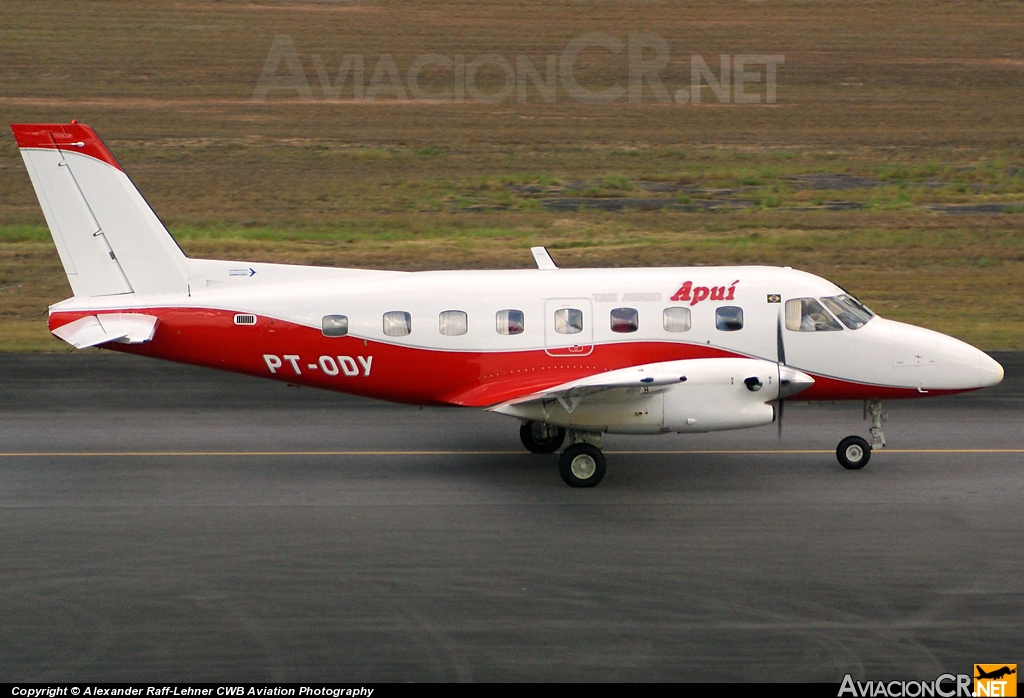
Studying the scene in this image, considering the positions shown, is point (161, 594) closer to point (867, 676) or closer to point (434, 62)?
point (867, 676)

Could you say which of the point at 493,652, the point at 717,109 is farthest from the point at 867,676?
the point at 717,109

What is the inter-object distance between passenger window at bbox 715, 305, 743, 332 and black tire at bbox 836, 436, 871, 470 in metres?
2.21

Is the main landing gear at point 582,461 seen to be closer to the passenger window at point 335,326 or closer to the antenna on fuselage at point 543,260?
the antenna on fuselage at point 543,260

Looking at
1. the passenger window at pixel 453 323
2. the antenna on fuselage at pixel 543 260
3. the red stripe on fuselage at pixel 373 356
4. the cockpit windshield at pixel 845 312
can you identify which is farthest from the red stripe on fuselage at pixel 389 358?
the antenna on fuselage at pixel 543 260

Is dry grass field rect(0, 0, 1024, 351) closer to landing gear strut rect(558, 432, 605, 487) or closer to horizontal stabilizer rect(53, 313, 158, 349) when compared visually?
horizontal stabilizer rect(53, 313, 158, 349)

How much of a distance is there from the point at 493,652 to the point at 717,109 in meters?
51.8

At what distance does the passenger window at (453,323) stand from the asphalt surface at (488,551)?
6.41ft

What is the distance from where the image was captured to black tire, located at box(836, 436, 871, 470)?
16.2 metres

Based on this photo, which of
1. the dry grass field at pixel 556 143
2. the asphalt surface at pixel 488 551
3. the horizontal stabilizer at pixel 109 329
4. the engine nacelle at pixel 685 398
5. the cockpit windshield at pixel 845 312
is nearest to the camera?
the asphalt surface at pixel 488 551

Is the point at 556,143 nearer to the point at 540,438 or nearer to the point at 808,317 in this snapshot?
the point at 540,438

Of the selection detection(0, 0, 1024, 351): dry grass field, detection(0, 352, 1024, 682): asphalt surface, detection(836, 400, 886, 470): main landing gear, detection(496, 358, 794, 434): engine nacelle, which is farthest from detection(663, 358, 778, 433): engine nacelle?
detection(0, 0, 1024, 351): dry grass field

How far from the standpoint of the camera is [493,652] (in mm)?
10484

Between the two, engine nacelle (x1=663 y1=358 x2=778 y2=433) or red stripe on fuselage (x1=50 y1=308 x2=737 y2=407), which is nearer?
engine nacelle (x1=663 y1=358 x2=778 y2=433)

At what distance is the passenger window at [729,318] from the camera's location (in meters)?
16.0
